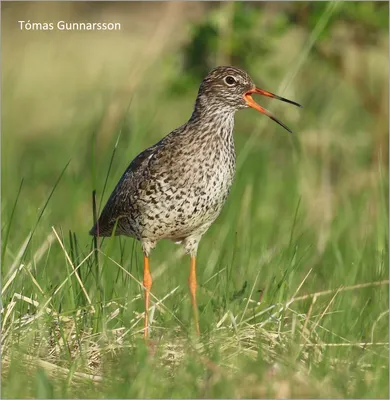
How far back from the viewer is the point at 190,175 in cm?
596

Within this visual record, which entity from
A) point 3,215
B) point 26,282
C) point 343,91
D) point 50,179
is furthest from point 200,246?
point 343,91

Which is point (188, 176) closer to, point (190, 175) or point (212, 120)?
point (190, 175)

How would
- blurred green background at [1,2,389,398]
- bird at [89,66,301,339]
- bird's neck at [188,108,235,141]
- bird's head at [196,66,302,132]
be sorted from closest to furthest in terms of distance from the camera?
blurred green background at [1,2,389,398] < bird at [89,66,301,339] < bird's neck at [188,108,235,141] < bird's head at [196,66,302,132]

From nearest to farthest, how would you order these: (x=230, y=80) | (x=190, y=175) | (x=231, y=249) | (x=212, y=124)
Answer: (x=190, y=175), (x=212, y=124), (x=230, y=80), (x=231, y=249)

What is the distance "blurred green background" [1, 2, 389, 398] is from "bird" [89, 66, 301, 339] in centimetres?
28

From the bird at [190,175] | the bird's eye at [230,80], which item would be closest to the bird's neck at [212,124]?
the bird at [190,175]

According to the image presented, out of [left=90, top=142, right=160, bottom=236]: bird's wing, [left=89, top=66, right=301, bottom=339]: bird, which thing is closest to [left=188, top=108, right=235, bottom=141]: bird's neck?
[left=89, top=66, right=301, bottom=339]: bird

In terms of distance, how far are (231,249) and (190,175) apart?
193cm

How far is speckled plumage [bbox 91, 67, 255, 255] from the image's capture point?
5957 millimetres

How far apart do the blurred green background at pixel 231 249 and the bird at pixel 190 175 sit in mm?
279

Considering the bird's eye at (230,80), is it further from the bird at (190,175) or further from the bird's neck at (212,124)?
the bird's neck at (212,124)

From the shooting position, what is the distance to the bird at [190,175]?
19.5 ft

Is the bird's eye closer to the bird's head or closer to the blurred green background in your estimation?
the bird's head

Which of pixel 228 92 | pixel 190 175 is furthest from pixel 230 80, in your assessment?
pixel 190 175
